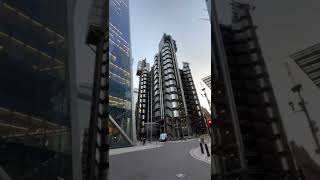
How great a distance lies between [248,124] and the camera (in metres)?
0.70

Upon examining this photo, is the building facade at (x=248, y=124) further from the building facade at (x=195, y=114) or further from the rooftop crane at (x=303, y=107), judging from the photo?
the building facade at (x=195, y=114)

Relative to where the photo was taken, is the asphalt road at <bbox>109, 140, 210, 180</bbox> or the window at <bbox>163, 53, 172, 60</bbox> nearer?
the asphalt road at <bbox>109, 140, 210, 180</bbox>

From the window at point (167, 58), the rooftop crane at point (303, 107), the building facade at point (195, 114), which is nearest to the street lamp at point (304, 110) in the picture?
the rooftop crane at point (303, 107)

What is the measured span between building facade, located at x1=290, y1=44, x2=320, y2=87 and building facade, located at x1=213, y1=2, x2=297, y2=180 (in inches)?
4.6

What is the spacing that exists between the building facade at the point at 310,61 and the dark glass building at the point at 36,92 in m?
0.76

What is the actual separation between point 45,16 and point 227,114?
713mm

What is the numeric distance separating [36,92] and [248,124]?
2.22 ft

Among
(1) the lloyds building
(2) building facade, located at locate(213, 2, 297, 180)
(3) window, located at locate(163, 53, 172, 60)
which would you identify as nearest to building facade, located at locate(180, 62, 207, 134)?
(1) the lloyds building

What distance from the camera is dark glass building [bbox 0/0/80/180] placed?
62 centimetres

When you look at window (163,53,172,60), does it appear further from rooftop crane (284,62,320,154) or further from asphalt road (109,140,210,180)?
rooftop crane (284,62,320,154)

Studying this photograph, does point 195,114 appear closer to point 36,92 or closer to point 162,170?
point 162,170

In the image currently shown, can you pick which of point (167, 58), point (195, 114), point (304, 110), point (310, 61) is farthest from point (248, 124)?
point (167, 58)

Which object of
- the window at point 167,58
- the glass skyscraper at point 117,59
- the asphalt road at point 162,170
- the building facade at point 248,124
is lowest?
the asphalt road at point 162,170

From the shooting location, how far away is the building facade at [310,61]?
69 centimetres
